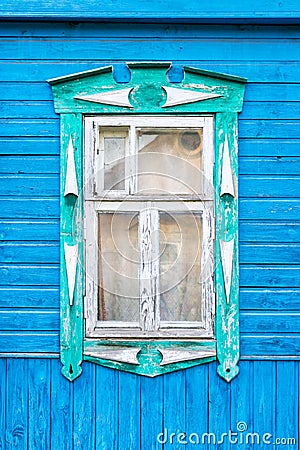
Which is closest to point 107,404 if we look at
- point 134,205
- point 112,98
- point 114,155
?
point 134,205

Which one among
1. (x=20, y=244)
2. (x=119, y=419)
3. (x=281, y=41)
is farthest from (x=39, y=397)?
(x=281, y=41)

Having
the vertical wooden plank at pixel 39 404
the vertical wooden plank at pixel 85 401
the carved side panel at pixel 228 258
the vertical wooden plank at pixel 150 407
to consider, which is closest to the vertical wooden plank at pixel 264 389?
the carved side panel at pixel 228 258

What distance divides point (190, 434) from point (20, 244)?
138 centimetres

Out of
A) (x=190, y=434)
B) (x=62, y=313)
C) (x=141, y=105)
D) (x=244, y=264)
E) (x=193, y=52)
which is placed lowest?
(x=190, y=434)

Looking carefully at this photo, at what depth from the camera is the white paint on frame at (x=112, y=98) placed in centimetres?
376

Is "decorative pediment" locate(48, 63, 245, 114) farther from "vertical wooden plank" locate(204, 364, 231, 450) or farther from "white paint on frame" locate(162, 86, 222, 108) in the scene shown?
"vertical wooden plank" locate(204, 364, 231, 450)

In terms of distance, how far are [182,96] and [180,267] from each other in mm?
926

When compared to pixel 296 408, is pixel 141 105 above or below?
above

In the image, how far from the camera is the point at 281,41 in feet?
12.4

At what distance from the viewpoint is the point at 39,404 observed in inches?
148

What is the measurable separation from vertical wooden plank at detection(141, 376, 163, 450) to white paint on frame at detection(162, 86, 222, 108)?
1.48 metres

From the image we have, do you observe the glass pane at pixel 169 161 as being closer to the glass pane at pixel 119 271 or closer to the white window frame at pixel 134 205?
A: the white window frame at pixel 134 205

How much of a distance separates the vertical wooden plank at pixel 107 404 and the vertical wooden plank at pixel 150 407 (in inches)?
4.5

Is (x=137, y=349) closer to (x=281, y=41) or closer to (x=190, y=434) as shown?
(x=190, y=434)
